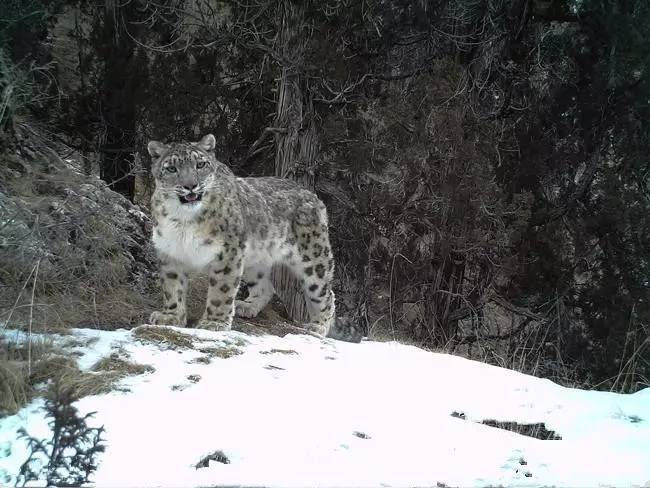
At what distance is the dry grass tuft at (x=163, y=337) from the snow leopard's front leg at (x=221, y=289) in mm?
1127

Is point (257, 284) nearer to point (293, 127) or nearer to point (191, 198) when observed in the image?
point (191, 198)

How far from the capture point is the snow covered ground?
358cm

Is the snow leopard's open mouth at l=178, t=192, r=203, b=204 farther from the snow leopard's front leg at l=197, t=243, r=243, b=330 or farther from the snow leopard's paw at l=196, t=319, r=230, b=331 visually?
the snow leopard's paw at l=196, t=319, r=230, b=331

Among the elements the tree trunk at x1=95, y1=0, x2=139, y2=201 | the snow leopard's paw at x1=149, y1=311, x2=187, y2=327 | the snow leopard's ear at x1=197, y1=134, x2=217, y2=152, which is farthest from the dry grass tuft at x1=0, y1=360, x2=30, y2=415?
the tree trunk at x1=95, y1=0, x2=139, y2=201

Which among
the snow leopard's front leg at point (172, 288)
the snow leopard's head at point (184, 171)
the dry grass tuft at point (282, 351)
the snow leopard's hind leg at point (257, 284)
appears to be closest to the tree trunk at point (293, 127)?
the snow leopard's hind leg at point (257, 284)

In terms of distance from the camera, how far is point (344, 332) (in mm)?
7867

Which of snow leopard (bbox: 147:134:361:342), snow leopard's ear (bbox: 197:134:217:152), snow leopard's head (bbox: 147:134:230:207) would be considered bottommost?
snow leopard (bbox: 147:134:361:342)

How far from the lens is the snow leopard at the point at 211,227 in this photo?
6402mm

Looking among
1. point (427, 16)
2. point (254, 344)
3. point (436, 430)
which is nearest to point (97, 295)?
point (254, 344)

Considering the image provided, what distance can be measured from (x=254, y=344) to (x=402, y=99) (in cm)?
554

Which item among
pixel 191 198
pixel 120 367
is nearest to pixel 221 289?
pixel 191 198

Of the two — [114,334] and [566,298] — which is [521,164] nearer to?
[566,298]

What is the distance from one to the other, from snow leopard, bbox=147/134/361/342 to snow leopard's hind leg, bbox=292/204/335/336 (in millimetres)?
190

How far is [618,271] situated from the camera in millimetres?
10031
